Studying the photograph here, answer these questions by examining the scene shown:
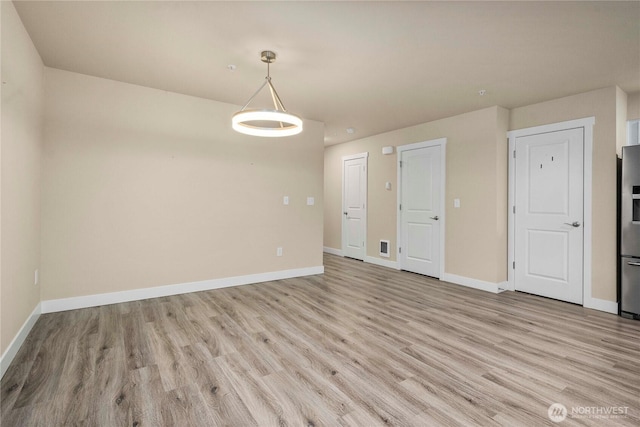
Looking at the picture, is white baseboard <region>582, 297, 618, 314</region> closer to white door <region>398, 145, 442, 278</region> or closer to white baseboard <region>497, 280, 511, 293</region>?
white baseboard <region>497, 280, 511, 293</region>

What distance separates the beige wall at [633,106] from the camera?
3658mm

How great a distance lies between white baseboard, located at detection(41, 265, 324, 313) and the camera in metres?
3.33

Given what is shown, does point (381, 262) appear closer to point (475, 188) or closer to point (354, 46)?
point (475, 188)

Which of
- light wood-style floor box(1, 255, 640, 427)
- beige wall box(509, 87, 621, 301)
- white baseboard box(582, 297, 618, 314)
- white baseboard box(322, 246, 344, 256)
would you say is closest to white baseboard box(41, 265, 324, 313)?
light wood-style floor box(1, 255, 640, 427)

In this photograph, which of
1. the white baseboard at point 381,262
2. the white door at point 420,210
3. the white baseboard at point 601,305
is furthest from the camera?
the white baseboard at point 381,262

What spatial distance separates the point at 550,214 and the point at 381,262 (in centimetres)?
278

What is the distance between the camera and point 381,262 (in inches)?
235

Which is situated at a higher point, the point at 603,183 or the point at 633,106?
the point at 633,106

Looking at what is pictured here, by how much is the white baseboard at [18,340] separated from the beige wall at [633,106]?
6290 millimetres

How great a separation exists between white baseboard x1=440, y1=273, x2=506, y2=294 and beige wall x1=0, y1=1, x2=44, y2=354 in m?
4.87

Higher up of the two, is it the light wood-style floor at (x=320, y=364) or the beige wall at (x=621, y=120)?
the beige wall at (x=621, y=120)

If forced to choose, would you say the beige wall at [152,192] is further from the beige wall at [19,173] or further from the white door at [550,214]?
the white door at [550,214]

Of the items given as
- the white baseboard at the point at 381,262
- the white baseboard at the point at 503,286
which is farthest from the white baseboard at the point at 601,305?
the white baseboard at the point at 381,262

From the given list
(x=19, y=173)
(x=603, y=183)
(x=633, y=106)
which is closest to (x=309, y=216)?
(x=19, y=173)
